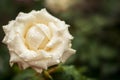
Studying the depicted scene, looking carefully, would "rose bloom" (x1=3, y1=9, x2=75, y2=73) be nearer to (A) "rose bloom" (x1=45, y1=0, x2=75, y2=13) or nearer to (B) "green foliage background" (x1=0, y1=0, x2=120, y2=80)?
(B) "green foliage background" (x1=0, y1=0, x2=120, y2=80)

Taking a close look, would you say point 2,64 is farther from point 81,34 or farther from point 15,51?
point 15,51

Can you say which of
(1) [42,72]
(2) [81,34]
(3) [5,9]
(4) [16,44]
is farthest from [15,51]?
(3) [5,9]

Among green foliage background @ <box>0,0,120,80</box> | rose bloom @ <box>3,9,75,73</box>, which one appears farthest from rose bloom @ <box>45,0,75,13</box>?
rose bloom @ <box>3,9,75,73</box>

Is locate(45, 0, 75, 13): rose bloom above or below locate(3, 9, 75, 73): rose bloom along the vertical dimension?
above

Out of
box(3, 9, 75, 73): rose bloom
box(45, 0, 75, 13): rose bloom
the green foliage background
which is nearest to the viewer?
box(3, 9, 75, 73): rose bloom

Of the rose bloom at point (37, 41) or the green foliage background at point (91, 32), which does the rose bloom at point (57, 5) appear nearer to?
the green foliage background at point (91, 32)

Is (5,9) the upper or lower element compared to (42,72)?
upper
